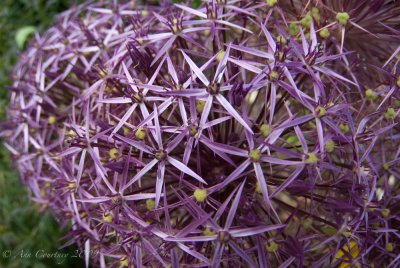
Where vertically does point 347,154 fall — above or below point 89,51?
below

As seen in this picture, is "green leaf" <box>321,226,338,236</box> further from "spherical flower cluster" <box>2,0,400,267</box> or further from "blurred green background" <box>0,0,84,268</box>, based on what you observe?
"blurred green background" <box>0,0,84,268</box>

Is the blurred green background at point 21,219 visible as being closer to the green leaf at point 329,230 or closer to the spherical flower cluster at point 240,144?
the spherical flower cluster at point 240,144

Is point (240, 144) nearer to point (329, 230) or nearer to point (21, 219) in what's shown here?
point (329, 230)

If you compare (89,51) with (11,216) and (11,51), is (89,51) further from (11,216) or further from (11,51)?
(11,51)

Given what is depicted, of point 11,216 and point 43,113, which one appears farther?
point 11,216

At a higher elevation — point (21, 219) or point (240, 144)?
point (240, 144)

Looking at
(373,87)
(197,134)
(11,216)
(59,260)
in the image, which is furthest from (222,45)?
(11,216)

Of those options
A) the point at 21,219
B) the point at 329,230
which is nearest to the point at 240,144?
the point at 329,230

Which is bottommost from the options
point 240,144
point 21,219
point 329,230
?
point 21,219
